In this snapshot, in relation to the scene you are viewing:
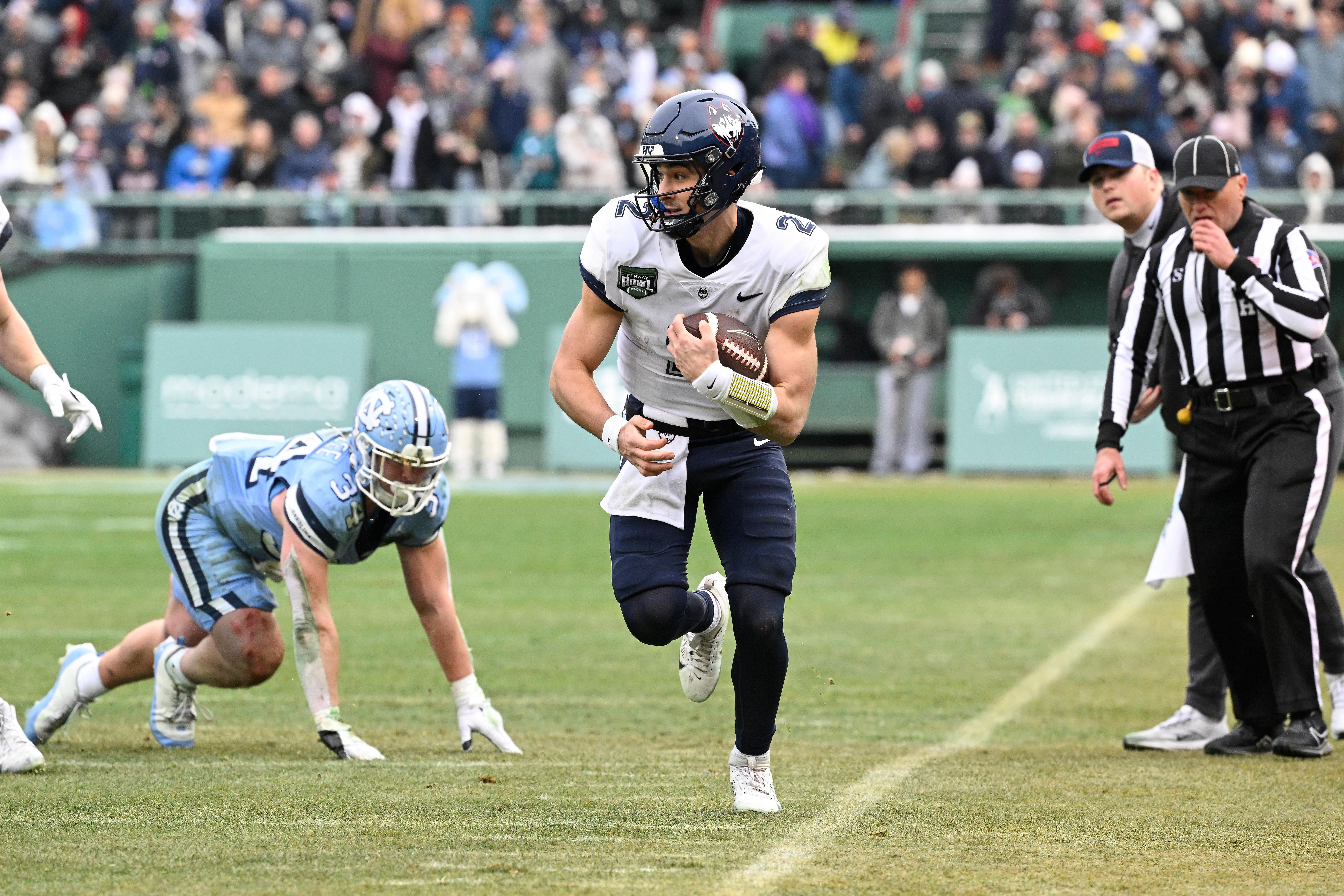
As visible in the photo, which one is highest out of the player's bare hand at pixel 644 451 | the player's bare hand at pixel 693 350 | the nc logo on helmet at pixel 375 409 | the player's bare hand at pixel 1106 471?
the player's bare hand at pixel 693 350

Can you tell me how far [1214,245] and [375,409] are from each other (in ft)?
8.63

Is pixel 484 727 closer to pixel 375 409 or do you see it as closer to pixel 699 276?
pixel 375 409

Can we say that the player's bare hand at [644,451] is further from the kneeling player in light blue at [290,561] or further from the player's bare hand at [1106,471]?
the player's bare hand at [1106,471]

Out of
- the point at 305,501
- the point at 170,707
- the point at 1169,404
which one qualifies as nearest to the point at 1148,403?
the point at 1169,404

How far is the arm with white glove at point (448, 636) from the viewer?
6082mm

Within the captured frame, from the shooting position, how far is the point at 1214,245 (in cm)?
595

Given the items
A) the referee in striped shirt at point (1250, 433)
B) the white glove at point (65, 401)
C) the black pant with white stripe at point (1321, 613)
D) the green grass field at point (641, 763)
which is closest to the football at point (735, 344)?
the green grass field at point (641, 763)

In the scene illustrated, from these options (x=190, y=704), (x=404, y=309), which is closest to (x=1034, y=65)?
(x=404, y=309)

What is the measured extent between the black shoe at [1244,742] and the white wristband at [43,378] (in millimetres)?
3791

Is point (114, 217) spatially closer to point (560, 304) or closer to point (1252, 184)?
point (560, 304)

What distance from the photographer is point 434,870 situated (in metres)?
4.18

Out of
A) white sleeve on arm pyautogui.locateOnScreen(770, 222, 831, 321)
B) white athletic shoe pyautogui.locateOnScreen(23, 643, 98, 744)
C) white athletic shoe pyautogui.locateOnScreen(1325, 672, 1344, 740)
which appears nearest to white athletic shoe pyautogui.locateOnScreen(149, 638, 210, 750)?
white athletic shoe pyautogui.locateOnScreen(23, 643, 98, 744)

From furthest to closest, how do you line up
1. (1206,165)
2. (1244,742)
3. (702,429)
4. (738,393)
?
(1244,742), (1206,165), (702,429), (738,393)

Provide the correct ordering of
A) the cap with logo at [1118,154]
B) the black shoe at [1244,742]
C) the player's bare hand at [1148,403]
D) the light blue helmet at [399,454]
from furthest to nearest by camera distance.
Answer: the player's bare hand at [1148,403], the cap with logo at [1118,154], the black shoe at [1244,742], the light blue helmet at [399,454]
